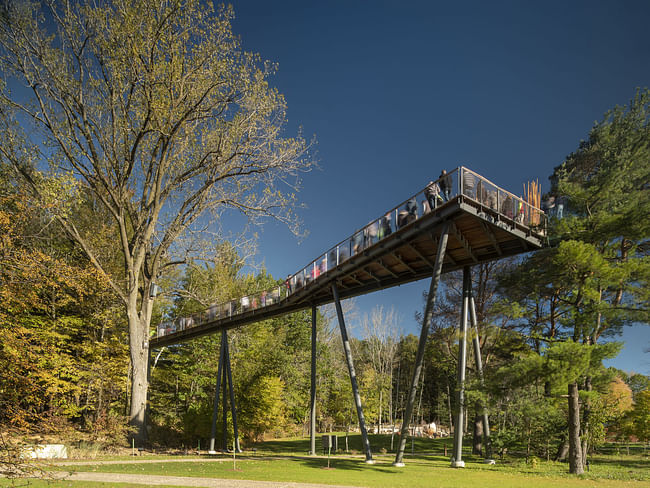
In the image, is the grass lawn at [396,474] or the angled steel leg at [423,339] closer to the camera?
the grass lawn at [396,474]

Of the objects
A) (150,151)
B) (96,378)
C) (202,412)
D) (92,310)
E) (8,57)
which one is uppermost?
(8,57)

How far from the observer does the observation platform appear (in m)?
14.1

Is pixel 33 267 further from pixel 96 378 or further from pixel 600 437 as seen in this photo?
pixel 600 437

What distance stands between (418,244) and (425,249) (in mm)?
660

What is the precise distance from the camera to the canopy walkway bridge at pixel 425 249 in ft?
46.5

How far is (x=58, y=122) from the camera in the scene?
64.1 ft

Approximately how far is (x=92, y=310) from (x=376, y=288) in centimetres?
1852

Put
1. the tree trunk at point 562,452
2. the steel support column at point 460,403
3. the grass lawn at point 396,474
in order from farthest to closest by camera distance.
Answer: the tree trunk at point 562,452 → the steel support column at point 460,403 → the grass lawn at point 396,474

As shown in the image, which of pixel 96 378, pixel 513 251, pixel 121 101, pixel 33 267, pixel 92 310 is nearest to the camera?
pixel 33 267

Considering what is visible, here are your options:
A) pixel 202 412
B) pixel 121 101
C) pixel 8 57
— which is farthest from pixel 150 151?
pixel 202 412

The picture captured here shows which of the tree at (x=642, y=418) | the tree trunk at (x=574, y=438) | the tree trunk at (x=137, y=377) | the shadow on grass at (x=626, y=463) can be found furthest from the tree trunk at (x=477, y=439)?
the tree trunk at (x=137, y=377)

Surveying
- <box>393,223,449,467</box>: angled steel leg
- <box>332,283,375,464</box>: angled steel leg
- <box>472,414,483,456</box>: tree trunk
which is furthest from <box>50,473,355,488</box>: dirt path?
<box>472,414,483,456</box>: tree trunk

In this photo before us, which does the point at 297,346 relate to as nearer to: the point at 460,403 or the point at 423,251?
the point at 423,251

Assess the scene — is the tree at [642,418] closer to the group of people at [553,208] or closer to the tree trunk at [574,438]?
the tree trunk at [574,438]
